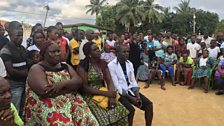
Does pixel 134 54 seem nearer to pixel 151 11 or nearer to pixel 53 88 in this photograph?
pixel 53 88

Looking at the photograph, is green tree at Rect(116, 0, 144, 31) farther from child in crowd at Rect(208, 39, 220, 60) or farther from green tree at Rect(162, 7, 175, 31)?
child in crowd at Rect(208, 39, 220, 60)

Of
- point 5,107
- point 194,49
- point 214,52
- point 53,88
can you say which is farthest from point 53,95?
point 194,49

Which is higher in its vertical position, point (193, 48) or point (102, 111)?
point (193, 48)

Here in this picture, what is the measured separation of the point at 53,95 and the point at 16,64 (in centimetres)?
100

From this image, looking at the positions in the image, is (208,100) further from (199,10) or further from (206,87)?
(199,10)

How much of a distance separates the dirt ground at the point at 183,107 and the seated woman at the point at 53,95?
264 cm

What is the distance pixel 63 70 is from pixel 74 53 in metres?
2.89

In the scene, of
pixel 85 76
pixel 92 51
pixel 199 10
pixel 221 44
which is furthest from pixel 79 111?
pixel 199 10

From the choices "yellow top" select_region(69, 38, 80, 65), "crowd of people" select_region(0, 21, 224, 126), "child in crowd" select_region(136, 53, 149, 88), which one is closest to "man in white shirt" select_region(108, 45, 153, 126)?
"crowd of people" select_region(0, 21, 224, 126)

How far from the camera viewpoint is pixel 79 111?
326 cm

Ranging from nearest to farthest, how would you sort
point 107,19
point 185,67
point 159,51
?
point 185,67, point 159,51, point 107,19

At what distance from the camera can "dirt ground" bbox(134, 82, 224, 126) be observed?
5.84m

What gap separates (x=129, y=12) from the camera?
37.0 meters

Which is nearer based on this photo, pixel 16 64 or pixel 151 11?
pixel 16 64
